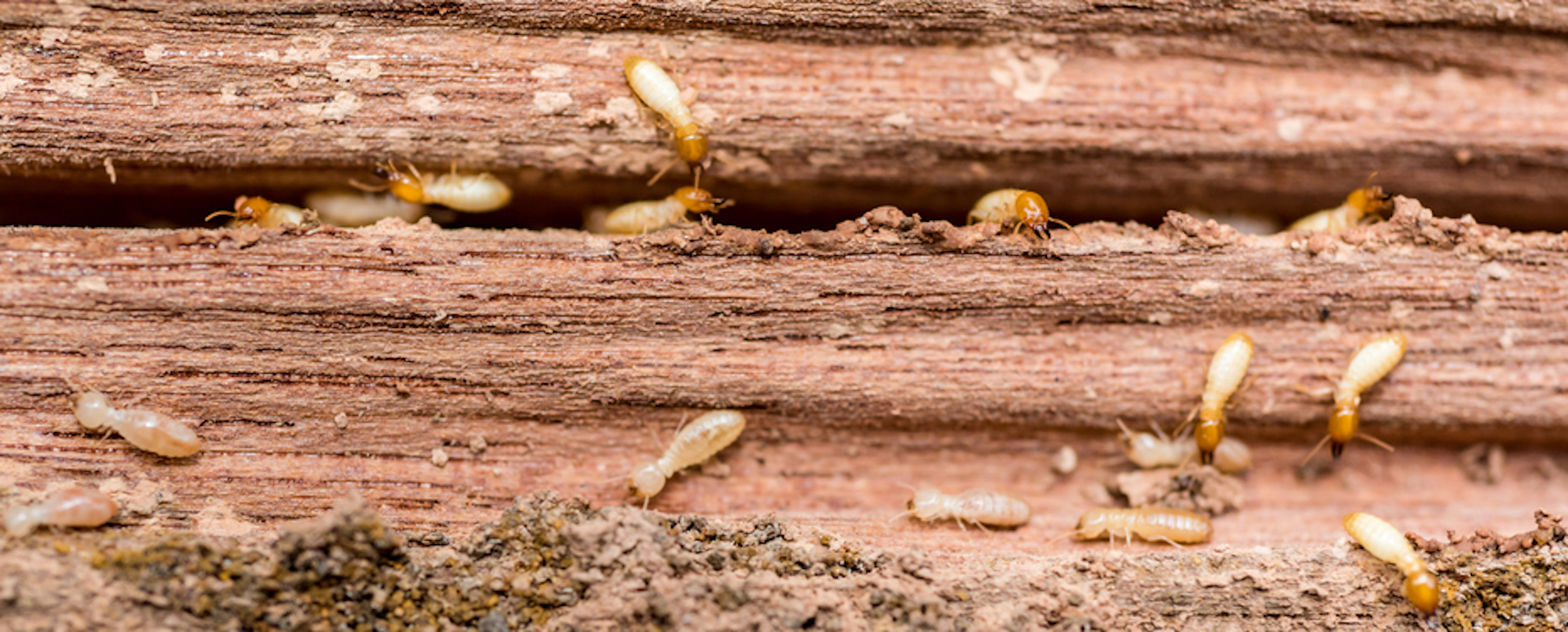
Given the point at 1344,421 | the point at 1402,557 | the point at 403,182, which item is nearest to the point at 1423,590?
the point at 1402,557

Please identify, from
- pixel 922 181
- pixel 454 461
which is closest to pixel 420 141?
pixel 454 461

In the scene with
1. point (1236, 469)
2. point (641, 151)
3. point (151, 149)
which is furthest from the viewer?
point (1236, 469)

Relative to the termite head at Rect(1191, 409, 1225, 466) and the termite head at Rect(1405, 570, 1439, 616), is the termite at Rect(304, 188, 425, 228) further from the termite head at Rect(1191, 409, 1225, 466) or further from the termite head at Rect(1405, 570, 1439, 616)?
the termite head at Rect(1405, 570, 1439, 616)

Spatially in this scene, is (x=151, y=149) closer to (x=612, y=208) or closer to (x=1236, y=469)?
(x=612, y=208)

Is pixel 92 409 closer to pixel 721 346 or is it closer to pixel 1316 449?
pixel 721 346

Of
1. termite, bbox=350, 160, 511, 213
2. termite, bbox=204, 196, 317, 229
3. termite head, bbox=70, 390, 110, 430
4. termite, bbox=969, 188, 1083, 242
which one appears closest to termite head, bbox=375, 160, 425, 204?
termite, bbox=350, 160, 511, 213
